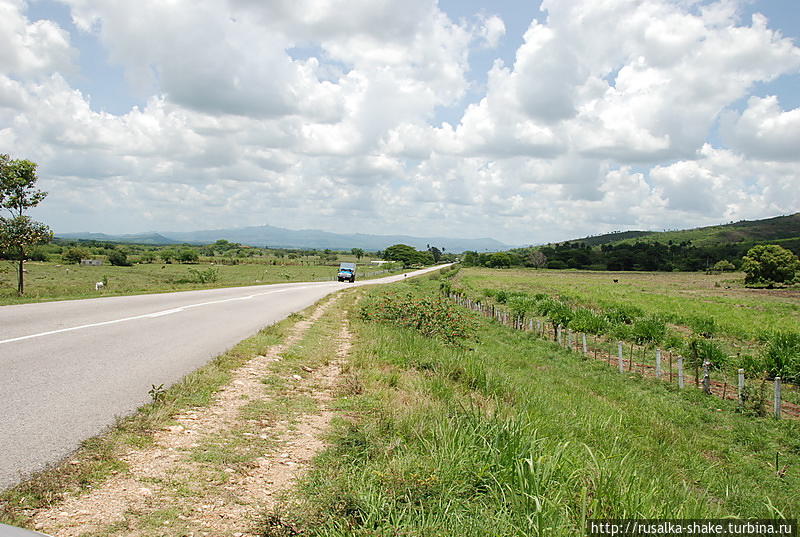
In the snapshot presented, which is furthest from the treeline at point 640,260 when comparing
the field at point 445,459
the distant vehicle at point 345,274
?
the field at point 445,459

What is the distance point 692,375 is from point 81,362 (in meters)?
16.7

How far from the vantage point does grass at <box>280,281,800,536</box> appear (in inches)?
137

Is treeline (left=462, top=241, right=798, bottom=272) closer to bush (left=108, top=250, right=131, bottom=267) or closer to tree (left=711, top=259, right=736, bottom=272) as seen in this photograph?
tree (left=711, top=259, right=736, bottom=272)

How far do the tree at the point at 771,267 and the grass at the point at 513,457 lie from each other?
68.1 metres

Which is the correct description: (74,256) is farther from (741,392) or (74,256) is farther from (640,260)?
(640,260)

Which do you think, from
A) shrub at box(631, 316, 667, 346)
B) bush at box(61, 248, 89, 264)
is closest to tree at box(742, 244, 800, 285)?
shrub at box(631, 316, 667, 346)

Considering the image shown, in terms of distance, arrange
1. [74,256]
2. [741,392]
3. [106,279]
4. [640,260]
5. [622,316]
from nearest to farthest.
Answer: [741,392]
[622,316]
[106,279]
[74,256]
[640,260]

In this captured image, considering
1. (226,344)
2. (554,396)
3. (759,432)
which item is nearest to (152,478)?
(226,344)

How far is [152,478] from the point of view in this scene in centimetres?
388

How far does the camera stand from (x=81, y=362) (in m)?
7.42

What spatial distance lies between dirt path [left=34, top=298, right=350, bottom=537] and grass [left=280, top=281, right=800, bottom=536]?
0.32 meters

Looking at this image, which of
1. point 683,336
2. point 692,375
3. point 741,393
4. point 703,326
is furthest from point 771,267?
point 741,393

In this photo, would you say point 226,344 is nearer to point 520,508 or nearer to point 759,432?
point 520,508

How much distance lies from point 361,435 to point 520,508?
2083 millimetres
